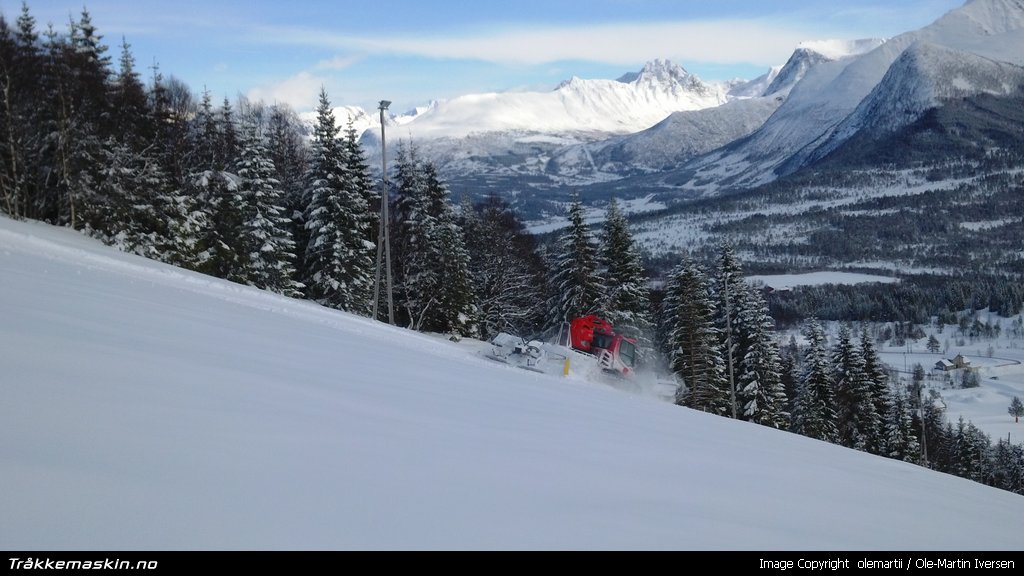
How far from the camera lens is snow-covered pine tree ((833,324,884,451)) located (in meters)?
41.2

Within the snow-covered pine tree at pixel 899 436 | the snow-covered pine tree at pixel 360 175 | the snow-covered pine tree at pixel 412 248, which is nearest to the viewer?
the snow-covered pine tree at pixel 360 175

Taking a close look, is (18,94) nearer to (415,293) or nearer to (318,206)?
(318,206)

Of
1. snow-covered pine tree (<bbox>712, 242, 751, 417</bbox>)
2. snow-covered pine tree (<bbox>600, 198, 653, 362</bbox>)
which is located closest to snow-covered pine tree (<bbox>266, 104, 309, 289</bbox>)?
snow-covered pine tree (<bbox>600, 198, 653, 362</bbox>)

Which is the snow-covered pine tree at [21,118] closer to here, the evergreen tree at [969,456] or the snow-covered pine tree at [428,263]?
the snow-covered pine tree at [428,263]

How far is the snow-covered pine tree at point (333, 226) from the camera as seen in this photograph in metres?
33.3

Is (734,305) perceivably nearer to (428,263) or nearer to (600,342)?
(600,342)

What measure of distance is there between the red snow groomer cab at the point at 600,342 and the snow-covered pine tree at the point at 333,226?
13023 mm

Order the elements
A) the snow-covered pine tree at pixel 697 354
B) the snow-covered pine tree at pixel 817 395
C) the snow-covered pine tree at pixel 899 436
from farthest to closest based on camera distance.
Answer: the snow-covered pine tree at pixel 899 436
the snow-covered pine tree at pixel 817 395
the snow-covered pine tree at pixel 697 354

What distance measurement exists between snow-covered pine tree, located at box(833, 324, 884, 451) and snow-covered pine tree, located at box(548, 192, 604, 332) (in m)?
17.2

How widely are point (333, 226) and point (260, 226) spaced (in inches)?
137

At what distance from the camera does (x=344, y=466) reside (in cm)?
344

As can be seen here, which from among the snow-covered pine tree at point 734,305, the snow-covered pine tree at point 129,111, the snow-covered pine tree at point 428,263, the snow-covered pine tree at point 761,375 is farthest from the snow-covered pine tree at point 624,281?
the snow-covered pine tree at point 129,111

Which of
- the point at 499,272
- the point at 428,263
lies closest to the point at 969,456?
the point at 499,272

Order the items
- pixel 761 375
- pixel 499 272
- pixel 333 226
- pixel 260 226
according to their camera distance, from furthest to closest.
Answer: pixel 499 272
pixel 761 375
pixel 333 226
pixel 260 226
